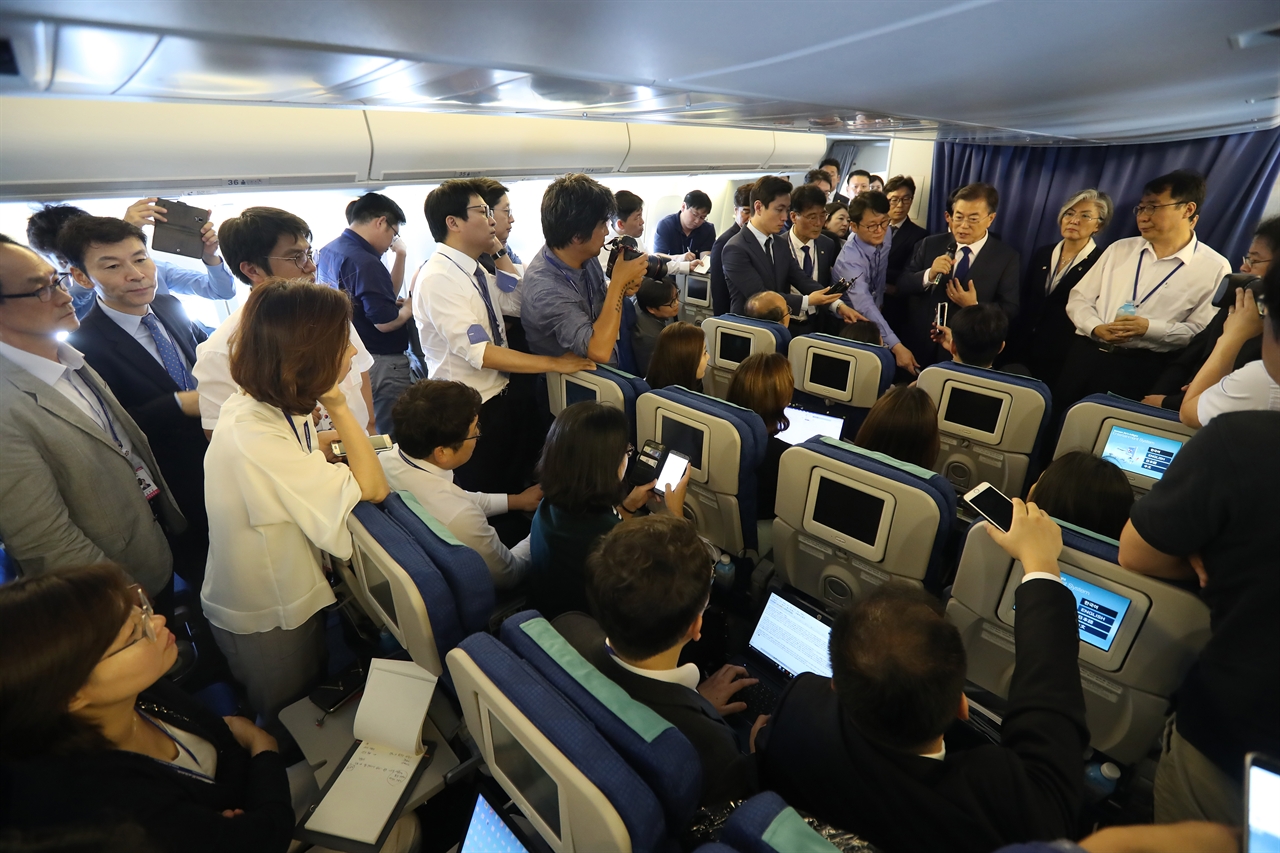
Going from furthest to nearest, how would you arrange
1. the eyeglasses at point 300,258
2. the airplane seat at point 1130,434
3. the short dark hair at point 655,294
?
the short dark hair at point 655,294
the eyeglasses at point 300,258
the airplane seat at point 1130,434

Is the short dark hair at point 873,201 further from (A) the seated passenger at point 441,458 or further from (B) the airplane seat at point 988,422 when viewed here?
(A) the seated passenger at point 441,458

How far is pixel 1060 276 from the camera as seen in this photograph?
4344 mm

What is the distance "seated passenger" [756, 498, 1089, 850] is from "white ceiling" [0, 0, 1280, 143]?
44.2 inches

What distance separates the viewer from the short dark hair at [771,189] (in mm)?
4398

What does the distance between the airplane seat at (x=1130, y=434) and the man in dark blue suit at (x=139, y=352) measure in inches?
142

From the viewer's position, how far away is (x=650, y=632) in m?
1.29

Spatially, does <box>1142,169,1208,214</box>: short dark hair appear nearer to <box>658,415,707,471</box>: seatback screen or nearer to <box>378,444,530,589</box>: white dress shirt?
<box>658,415,707,471</box>: seatback screen

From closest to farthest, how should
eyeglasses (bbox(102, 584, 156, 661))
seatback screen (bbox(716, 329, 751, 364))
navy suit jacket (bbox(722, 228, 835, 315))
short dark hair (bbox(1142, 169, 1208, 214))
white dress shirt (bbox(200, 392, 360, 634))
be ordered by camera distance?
eyeglasses (bbox(102, 584, 156, 661)) < white dress shirt (bbox(200, 392, 360, 634)) < short dark hair (bbox(1142, 169, 1208, 214)) < seatback screen (bbox(716, 329, 751, 364)) < navy suit jacket (bbox(722, 228, 835, 315))

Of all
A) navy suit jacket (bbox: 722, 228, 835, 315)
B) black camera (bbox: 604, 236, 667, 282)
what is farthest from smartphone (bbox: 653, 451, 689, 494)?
navy suit jacket (bbox: 722, 228, 835, 315)

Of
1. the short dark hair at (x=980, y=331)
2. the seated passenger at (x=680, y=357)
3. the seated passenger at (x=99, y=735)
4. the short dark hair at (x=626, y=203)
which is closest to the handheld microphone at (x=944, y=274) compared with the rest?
the short dark hair at (x=980, y=331)

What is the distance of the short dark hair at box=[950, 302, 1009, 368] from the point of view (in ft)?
10.2

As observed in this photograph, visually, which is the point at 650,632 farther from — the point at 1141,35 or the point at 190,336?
the point at 190,336

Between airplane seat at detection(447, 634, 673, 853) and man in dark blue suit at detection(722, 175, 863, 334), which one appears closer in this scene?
airplane seat at detection(447, 634, 673, 853)

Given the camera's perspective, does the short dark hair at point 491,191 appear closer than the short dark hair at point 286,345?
No
